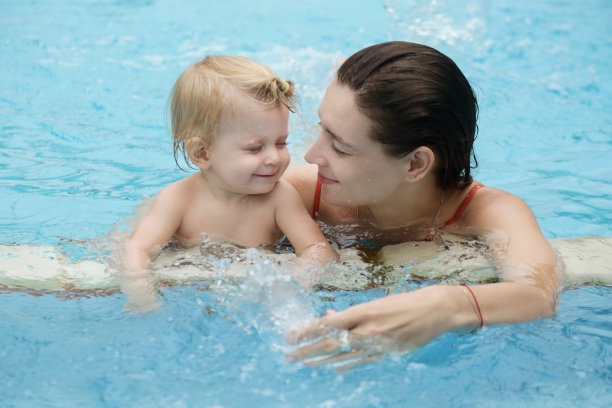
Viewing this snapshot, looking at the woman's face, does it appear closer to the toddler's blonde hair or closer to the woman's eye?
the woman's eye

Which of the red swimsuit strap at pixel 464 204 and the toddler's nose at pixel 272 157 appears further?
the red swimsuit strap at pixel 464 204

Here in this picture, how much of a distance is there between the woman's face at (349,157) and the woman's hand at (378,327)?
690 millimetres

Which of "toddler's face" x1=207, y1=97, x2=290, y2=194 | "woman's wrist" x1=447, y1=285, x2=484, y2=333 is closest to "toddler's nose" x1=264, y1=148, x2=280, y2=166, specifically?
"toddler's face" x1=207, y1=97, x2=290, y2=194

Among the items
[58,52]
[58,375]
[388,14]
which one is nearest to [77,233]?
[58,375]

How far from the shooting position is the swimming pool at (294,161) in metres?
2.50

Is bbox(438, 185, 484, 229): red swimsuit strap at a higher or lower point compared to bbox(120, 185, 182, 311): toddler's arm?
higher

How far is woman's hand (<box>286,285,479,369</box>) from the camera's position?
2.30 metres

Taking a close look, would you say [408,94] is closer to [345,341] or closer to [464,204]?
[464,204]

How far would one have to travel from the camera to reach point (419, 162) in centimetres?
293

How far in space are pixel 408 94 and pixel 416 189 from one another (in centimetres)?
59

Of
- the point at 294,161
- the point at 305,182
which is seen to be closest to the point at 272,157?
the point at 305,182

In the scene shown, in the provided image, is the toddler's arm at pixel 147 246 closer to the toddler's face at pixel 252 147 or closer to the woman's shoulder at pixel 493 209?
the toddler's face at pixel 252 147

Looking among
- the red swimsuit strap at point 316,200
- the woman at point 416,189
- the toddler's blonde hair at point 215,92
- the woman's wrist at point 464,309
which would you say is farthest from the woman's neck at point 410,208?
the woman's wrist at point 464,309

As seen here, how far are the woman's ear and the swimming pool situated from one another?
0.53 m
